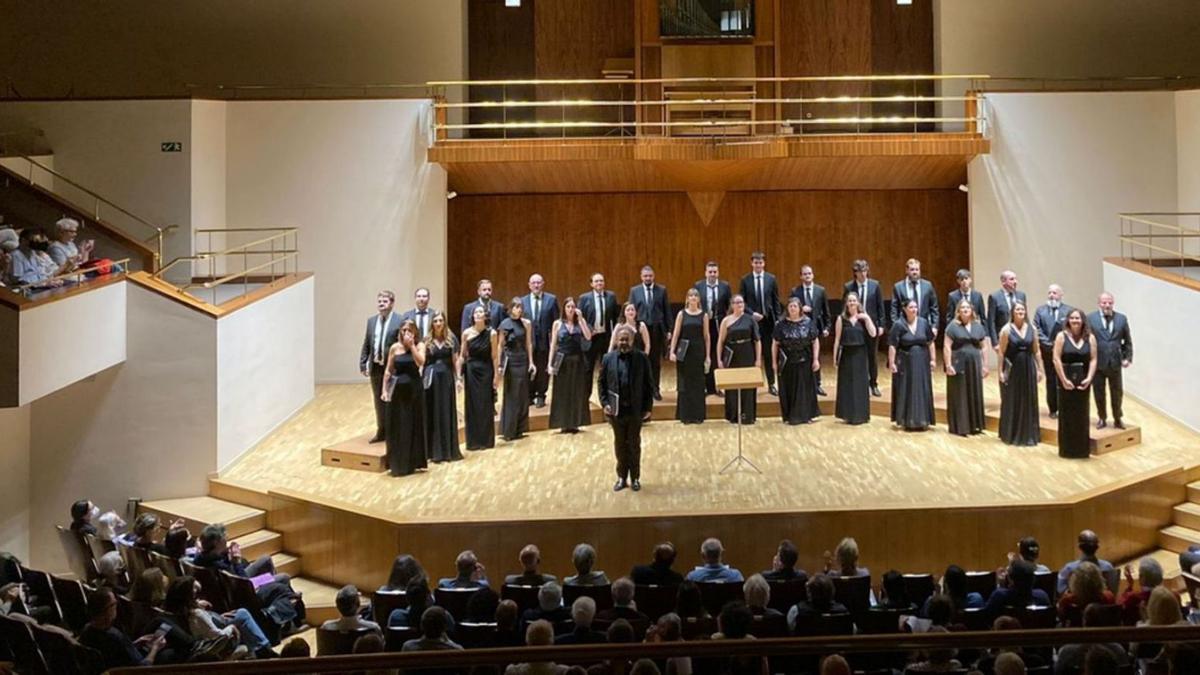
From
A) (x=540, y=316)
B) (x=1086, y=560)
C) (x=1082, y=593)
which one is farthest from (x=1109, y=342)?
(x=540, y=316)

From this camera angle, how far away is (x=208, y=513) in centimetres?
850

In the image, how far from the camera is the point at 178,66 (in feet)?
47.3

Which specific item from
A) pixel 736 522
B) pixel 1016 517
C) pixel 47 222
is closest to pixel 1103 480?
pixel 1016 517

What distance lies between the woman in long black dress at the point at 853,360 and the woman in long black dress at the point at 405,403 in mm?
3685

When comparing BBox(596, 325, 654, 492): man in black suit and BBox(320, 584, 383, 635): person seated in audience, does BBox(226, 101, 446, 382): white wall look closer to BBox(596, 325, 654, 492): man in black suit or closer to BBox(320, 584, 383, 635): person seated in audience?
BBox(596, 325, 654, 492): man in black suit

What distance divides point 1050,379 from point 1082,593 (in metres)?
4.98

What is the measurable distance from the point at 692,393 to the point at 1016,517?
133 inches

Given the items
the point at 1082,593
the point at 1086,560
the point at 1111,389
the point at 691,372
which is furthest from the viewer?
the point at 691,372

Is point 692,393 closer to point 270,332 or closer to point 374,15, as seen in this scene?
point 270,332

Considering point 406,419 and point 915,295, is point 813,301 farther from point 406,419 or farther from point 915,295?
point 406,419

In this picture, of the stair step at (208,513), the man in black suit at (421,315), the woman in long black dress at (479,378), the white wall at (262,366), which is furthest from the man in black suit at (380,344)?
the stair step at (208,513)

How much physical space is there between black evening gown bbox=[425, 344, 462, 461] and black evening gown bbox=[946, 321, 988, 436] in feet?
13.6

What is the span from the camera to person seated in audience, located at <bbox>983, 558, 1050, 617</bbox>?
209 inches

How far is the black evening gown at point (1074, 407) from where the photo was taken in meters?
8.69
